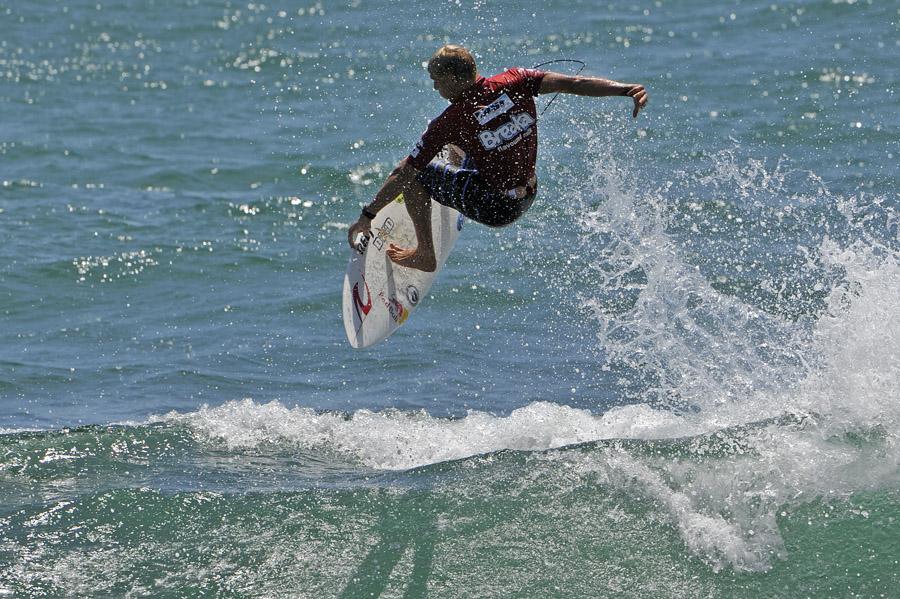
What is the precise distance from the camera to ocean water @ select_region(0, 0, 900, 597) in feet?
23.4

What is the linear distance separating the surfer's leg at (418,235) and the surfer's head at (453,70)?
2.21ft

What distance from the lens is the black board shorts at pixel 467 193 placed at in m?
7.99

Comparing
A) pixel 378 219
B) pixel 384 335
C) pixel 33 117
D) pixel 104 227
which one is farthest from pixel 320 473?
pixel 33 117

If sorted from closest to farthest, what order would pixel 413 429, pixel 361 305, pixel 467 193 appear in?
pixel 467 193, pixel 413 429, pixel 361 305

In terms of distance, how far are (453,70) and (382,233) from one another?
1925mm

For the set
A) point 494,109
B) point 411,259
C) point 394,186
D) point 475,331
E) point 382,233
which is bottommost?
point 475,331

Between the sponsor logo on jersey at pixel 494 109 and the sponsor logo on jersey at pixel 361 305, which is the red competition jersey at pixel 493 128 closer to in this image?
the sponsor logo on jersey at pixel 494 109

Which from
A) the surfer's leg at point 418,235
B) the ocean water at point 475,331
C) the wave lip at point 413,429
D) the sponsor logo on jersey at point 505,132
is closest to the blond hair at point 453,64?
the sponsor logo on jersey at point 505,132

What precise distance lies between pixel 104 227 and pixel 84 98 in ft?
21.1

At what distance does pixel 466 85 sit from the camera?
771 cm

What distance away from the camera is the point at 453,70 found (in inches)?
300

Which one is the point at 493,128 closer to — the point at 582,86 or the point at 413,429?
the point at 582,86

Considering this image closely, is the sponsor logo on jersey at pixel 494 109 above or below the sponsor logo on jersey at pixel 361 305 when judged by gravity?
above

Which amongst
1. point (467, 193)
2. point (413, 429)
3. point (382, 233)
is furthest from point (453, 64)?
point (413, 429)
